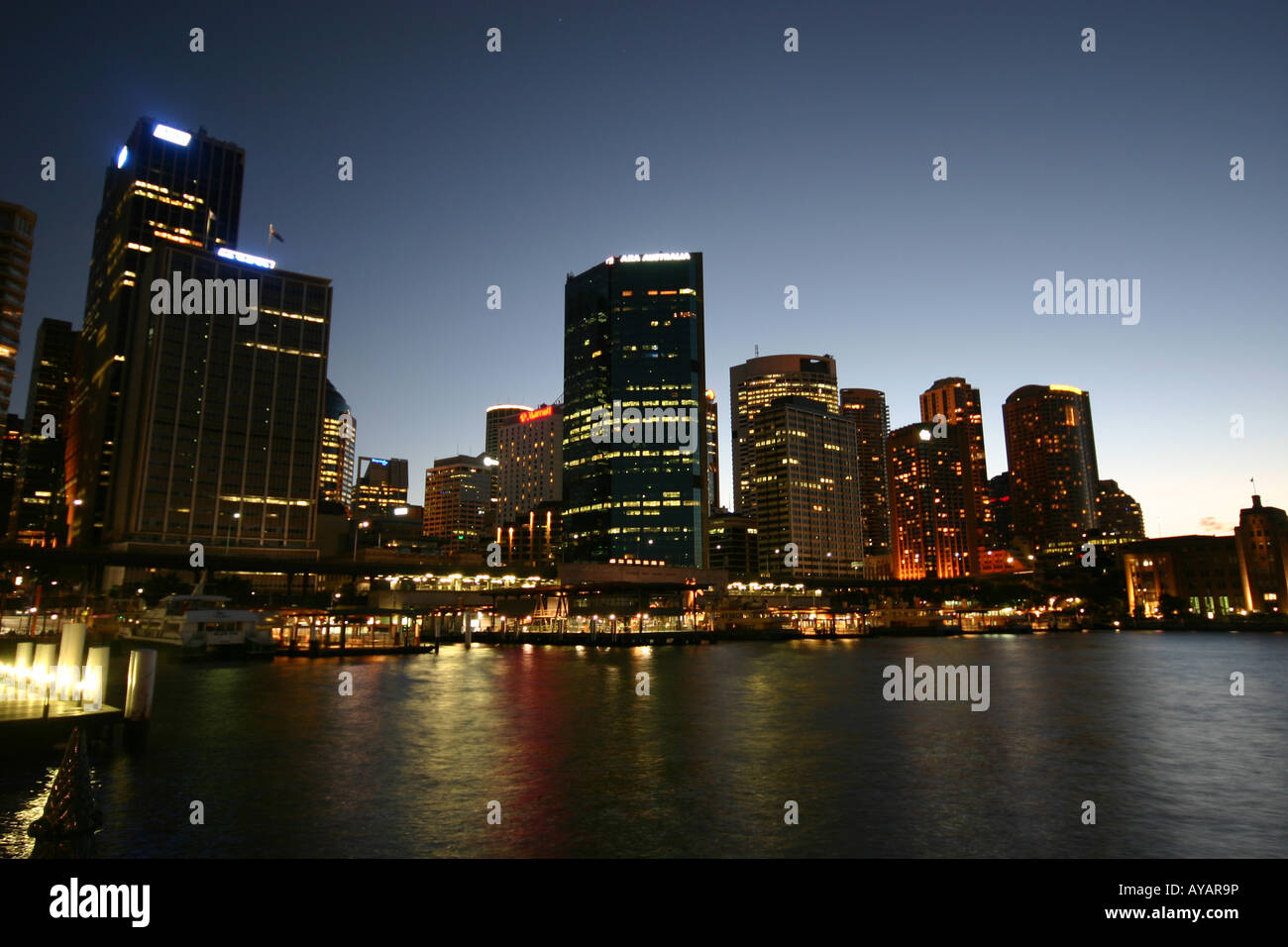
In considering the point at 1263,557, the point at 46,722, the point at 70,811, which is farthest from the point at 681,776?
the point at 1263,557

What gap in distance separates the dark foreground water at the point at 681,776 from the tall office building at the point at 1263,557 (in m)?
171

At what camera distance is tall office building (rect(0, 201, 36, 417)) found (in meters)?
169

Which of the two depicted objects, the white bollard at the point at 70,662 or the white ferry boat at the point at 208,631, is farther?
the white ferry boat at the point at 208,631

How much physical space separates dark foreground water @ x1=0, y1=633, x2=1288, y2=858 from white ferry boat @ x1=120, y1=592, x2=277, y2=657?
30.4m

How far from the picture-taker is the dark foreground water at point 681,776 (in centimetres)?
1916

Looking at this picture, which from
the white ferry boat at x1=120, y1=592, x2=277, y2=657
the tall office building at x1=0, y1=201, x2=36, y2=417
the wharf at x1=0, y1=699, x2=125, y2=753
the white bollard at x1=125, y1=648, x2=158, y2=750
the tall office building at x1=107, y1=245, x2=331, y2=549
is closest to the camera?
the wharf at x1=0, y1=699, x2=125, y2=753

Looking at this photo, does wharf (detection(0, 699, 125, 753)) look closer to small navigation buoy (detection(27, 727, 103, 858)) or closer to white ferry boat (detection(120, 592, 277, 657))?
small navigation buoy (detection(27, 727, 103, 858))

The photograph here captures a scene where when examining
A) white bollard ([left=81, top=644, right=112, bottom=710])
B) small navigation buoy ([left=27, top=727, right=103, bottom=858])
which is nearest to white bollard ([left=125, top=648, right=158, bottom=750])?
white bollard ([left=81, top=644, right=112, bottom=710])

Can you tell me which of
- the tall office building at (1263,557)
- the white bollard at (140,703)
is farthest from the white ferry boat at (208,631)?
the tall office building at (1263,557)

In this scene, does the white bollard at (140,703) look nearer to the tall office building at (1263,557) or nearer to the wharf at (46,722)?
the wharf at (46,722)
